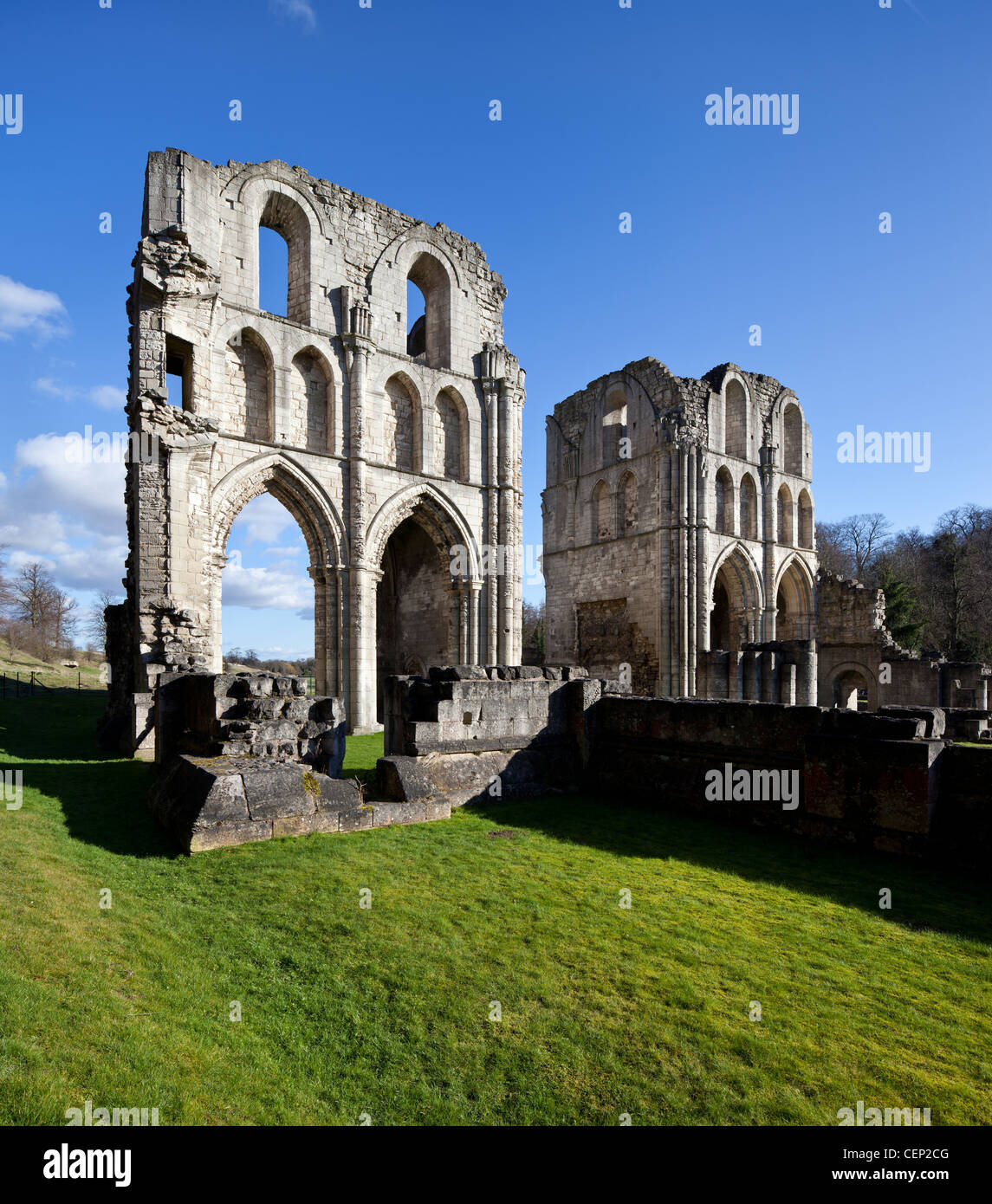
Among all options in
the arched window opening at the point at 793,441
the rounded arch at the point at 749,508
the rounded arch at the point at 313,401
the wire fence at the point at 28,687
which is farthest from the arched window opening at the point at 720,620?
the wire fence at the point at 28,687

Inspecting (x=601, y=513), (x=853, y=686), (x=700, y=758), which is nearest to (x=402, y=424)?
(x=601, y=513)

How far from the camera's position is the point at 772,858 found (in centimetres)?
641

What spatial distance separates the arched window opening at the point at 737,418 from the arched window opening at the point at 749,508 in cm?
125

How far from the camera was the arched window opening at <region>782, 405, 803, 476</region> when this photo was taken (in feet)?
107

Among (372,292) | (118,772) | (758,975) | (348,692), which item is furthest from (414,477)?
(758,975)

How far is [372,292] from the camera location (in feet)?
62.3

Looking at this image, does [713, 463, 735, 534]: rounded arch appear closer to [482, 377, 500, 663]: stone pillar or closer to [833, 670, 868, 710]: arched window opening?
[833, 670, 868, 710]: arched window opening

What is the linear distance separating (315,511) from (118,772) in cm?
920

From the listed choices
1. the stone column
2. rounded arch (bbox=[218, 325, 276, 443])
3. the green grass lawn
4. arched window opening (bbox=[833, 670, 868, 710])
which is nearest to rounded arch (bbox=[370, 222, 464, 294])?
rounded arch (bbox=[218, 325, 276, 443])

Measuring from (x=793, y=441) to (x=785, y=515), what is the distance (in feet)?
12.8

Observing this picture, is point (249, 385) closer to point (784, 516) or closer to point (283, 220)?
point (283, 220)

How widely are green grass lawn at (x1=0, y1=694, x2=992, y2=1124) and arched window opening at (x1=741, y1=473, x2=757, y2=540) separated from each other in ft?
85.7

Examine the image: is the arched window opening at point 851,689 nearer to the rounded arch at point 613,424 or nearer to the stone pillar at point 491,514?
the rounded arch at point 613,424

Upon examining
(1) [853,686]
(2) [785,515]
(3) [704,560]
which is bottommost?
(1) [853,686]
